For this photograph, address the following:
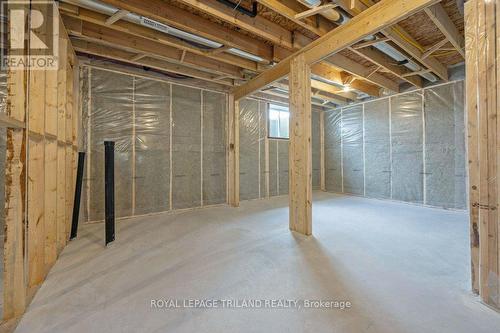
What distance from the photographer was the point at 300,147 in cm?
290

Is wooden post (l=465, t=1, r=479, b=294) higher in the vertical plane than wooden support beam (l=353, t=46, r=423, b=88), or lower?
lower

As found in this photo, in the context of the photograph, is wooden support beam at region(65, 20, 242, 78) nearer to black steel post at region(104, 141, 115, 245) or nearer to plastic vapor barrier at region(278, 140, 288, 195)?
black steel post at region(104, 141, 115, 245)

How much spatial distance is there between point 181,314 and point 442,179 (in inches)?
210

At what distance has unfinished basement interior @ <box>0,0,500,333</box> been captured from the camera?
1.42 metres

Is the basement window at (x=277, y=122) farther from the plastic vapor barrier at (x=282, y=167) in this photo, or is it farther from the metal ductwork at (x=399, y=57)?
the metal ductwork at (x=399, y=57)

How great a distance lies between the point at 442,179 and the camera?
4422 mm

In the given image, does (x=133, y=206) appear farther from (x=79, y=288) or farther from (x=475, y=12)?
(x=475, y=12)

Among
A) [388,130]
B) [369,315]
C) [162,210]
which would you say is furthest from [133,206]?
[388,130]

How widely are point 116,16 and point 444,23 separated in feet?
12.3

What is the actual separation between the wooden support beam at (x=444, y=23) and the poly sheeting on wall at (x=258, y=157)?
11.7 ft

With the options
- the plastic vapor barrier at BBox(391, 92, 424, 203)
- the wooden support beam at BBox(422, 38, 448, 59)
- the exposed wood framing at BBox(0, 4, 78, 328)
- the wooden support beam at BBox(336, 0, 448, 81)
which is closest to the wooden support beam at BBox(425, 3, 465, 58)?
the wooden support beam at BBox(422, 38, 448, 59)

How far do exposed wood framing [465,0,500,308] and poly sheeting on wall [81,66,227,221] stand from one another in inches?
154

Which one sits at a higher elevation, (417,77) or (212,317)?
(417,77)

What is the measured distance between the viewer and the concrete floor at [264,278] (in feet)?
Result: 4.38
